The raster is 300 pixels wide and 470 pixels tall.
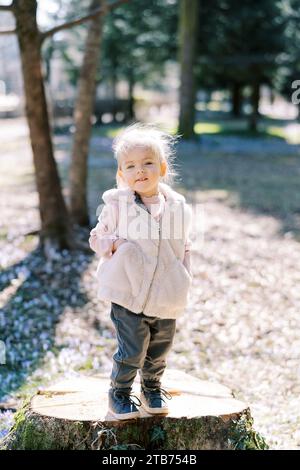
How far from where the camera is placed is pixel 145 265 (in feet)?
9.89

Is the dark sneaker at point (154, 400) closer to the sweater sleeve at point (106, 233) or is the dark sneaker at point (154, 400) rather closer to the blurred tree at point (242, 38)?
the sweater sleeve at point (106, 233)

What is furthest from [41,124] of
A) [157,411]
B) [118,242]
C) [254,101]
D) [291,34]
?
[291,34]

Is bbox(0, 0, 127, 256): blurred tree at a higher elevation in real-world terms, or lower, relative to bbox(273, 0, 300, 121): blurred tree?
lower

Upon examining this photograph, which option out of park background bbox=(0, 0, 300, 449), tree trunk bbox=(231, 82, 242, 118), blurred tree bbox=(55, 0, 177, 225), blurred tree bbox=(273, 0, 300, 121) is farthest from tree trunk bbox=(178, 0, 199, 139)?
tree trunk bbox=(231, 82, 242, 118)

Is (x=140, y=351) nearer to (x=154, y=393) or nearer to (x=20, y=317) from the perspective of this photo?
(x=154, y=393)

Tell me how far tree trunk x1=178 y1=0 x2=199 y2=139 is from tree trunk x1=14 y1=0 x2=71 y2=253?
12235 mm

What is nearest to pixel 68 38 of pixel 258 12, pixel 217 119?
pixel 258 12

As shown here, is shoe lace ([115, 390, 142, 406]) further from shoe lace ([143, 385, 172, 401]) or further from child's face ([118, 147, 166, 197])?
child's face ([118, 147, 166, 197])

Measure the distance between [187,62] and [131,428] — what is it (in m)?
16.8

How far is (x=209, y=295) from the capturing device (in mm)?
6555

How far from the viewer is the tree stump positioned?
314cm

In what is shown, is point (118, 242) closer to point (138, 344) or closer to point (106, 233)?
point (106, 233)

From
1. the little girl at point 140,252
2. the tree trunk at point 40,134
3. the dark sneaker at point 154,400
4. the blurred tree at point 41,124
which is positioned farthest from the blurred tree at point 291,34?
the dark sneaker at point 154,400
